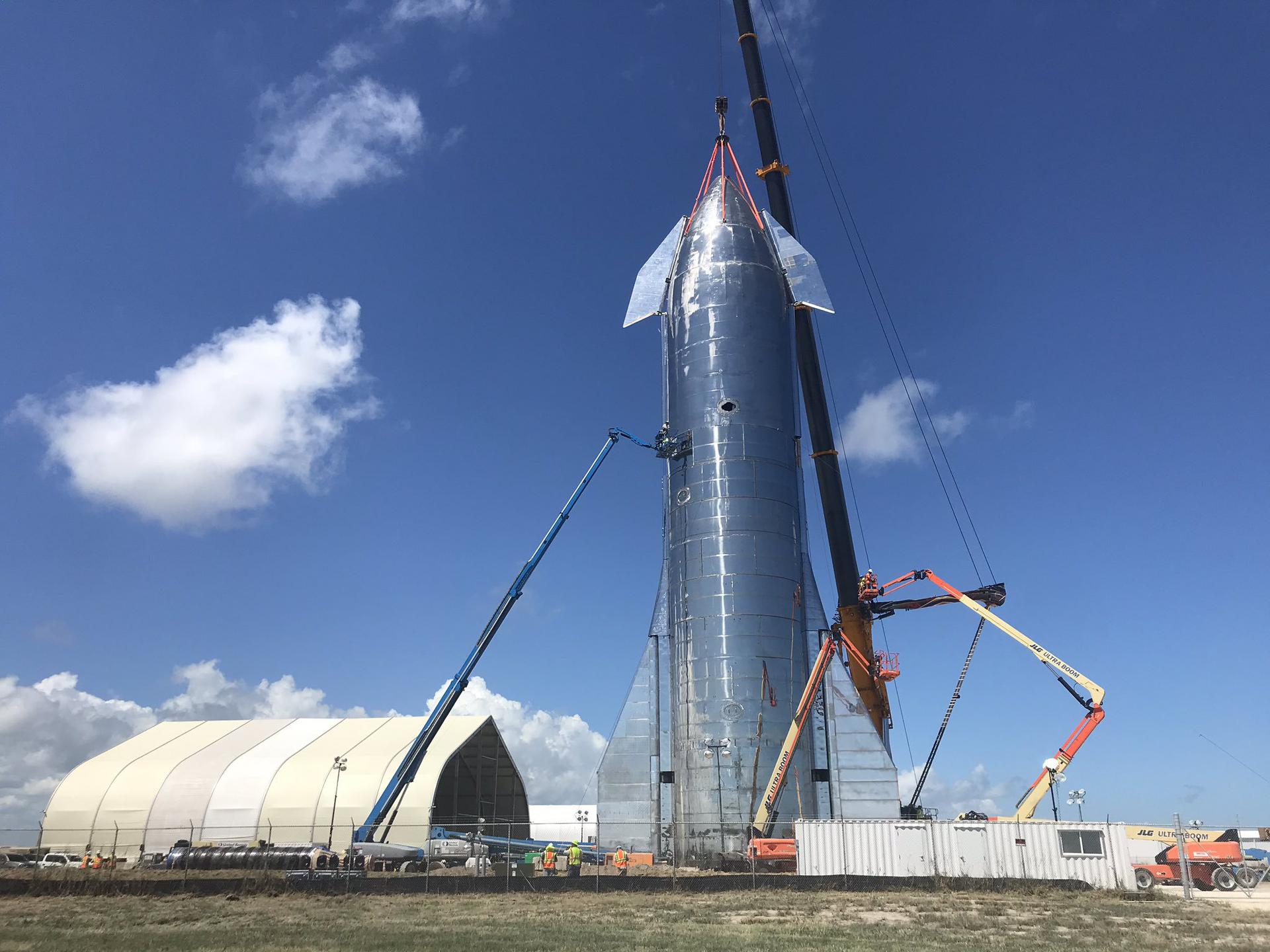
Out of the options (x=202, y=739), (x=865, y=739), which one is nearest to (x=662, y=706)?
(x=865, y=739)

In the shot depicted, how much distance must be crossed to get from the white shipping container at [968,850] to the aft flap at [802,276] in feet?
74.8

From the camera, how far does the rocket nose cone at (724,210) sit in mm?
42750

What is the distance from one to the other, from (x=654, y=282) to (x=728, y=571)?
50.9ft

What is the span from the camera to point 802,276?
42.8 metres

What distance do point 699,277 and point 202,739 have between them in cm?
4869

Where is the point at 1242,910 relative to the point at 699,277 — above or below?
below

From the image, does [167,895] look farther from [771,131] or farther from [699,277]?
[771,131]

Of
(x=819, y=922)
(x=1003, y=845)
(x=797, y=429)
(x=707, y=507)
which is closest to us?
(x=819, y=922)

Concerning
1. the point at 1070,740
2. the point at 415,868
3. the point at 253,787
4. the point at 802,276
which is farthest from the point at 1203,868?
the point at 253,787

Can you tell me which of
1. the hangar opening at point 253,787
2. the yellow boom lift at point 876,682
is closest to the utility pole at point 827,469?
the yellow boom lift at point 876,682

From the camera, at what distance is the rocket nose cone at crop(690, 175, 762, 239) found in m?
42.8

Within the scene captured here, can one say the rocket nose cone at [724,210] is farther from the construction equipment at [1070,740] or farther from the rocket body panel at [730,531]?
the construction equipment at [1070,740]

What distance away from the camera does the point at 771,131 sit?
50.3 metres

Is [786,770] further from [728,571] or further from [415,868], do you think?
[415,868]
